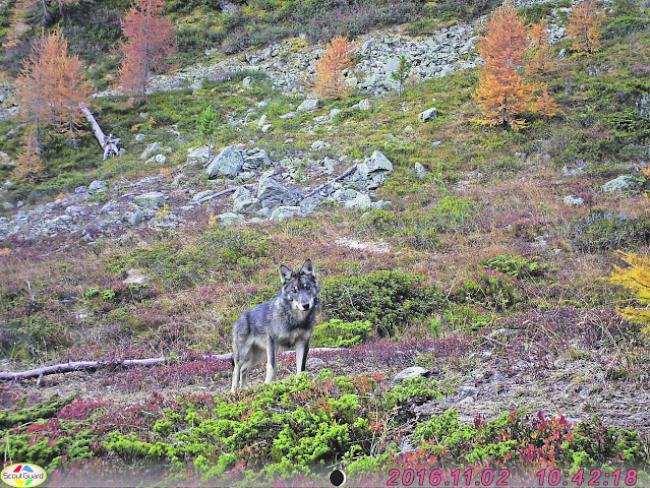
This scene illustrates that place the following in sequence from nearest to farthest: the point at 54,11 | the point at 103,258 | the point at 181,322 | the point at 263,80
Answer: the point at 181,322 → the point at 103,258 → the point at 263,80 → the point at 54,11

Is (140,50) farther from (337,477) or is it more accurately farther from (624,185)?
(337,477)

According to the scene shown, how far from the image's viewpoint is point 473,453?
3.80m

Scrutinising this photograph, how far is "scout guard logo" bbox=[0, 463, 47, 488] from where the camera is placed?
3.98 metres

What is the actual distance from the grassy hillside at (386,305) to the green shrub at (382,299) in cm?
6

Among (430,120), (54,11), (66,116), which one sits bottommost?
(430,120)

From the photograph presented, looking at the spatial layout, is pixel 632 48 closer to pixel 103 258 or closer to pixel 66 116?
pixel 103 258

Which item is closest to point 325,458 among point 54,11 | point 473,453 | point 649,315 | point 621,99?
point 473,453

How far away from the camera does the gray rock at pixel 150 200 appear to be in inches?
795

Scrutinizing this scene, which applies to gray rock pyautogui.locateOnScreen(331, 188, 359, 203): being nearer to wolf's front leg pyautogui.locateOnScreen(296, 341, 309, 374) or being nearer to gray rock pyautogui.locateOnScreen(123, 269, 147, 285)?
gray rock pyautogui.locateOnScreen(123, 269, 147, 285)

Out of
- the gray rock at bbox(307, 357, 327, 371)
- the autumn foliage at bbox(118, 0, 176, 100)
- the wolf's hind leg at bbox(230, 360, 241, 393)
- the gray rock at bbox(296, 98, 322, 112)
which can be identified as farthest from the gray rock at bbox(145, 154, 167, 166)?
the wolf's hind leg at bbox(230, 360, 241, 393)

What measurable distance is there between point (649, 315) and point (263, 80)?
3379 centimetres

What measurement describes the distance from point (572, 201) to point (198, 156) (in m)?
17.7

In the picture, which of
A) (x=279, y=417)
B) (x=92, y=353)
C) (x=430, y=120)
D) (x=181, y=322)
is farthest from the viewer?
(x=430, y=120)

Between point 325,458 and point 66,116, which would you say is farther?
point 66,116
